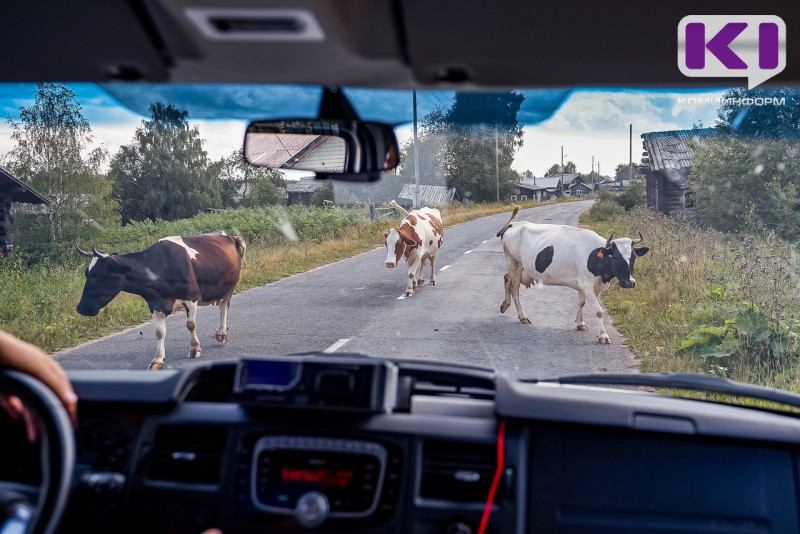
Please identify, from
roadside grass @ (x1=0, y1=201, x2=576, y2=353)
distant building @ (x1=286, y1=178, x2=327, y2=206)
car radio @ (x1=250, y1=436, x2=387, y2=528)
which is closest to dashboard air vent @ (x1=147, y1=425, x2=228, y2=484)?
car radio @ (x1=250, y1=436, x2=387, y2=528)

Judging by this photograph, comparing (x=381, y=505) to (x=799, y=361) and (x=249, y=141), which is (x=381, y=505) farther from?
(x=799, y=361)

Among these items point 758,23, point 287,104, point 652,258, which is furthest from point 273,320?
point 758,23

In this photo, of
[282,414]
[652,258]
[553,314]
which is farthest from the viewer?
[553,314]

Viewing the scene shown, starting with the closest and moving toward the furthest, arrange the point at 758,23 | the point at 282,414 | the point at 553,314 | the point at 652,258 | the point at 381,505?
the point at 381,505 < the point at 282,414 < the point at 758,23 < the point at 652,258 < the point at 553,314

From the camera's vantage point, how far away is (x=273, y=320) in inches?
197

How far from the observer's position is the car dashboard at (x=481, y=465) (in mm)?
2121

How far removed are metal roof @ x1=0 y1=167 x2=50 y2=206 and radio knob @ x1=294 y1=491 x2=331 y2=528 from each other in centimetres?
332

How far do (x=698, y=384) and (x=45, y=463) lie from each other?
1818mm

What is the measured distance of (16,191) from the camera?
4676 mm

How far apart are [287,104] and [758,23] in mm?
2092

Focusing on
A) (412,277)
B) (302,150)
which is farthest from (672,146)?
(302,150)

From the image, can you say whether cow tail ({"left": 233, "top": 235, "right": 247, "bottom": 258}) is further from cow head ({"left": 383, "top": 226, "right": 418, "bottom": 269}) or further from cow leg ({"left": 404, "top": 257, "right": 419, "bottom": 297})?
cow leg ({"left": 404, "top": 257, "right": 419, "bottom": 297})

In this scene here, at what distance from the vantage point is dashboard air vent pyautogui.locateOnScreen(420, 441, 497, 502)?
6.97ft

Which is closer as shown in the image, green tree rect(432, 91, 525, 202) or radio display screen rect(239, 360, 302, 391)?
radio display screen rect(239, 360, 302, 391)
